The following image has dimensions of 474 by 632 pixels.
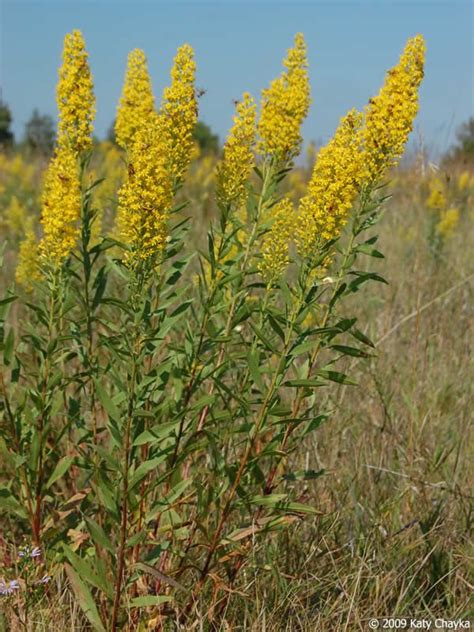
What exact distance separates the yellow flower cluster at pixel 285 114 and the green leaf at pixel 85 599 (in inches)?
58.0

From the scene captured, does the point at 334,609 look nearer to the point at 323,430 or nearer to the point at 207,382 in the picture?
the point at 323,430

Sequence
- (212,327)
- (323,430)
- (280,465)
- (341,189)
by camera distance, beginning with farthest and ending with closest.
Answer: (323,430) → (280,465) → (212,327) → (341,189)

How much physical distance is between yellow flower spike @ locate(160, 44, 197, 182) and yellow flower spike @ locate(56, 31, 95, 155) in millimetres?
361

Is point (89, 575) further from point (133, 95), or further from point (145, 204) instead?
point (133, 95)

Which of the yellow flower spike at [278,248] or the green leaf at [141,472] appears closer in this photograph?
the green leaf at [141,472]

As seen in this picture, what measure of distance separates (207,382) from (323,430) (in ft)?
2.02

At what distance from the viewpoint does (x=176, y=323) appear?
253 centimetres

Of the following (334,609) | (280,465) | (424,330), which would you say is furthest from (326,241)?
(424,330)

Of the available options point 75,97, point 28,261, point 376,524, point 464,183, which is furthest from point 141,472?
point 464,183

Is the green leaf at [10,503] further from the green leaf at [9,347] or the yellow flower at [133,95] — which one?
the yellow flower at [133,95]

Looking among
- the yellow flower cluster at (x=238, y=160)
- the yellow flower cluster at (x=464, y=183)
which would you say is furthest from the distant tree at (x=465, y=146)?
the yellow flower cluster at (x=238, y=160)

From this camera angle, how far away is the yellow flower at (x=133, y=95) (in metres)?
2.75

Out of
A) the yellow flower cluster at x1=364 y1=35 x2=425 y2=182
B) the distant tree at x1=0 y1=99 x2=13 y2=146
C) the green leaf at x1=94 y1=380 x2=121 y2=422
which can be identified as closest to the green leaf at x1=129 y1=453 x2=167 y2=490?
the green leaf at x1=94 y1=380 x2=121 y2=422

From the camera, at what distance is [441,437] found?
147 inches
